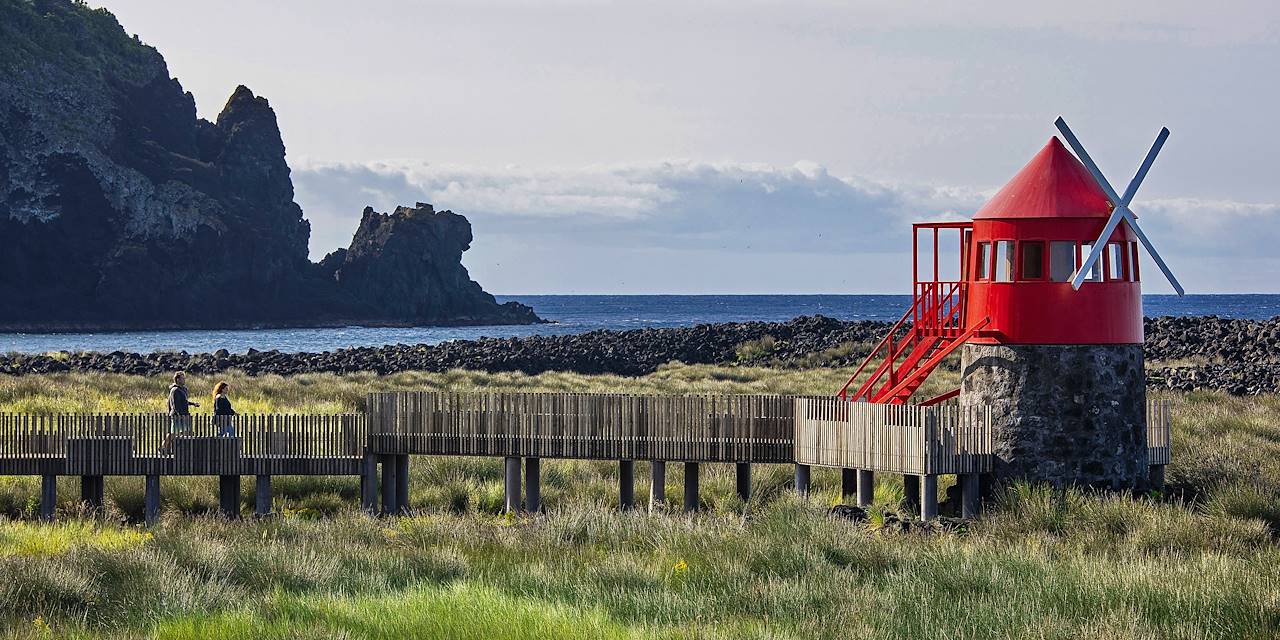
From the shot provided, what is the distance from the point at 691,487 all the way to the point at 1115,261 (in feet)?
25.5

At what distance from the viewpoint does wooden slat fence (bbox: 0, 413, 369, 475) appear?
2511cm

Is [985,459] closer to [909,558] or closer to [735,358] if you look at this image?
[909,558]

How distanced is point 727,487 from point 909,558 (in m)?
10.9

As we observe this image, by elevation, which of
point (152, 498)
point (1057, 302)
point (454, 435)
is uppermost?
point (1057, 302)

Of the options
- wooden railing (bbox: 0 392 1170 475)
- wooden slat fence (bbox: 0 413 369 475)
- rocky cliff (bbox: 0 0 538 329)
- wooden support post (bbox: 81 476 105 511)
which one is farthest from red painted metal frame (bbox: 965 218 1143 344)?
rocky cliff (bbox: 0 0 538 329)

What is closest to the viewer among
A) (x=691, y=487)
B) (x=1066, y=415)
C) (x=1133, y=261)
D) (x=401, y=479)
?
(x=1066, y=415)

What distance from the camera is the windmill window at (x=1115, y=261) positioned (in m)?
22.8

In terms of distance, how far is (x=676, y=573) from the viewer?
16.7 metres

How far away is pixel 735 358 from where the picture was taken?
7306 centimetres

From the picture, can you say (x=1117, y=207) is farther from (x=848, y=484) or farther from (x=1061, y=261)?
(x=848, y=484)

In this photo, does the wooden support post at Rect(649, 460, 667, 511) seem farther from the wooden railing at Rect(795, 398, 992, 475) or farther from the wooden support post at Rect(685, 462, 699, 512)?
the wooden railing at Rect(795, 398, 992, 475)

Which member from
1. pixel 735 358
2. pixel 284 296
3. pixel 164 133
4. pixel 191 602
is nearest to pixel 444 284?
pixel 284 296

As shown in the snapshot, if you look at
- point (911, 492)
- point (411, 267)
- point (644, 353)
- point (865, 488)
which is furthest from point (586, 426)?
point (411, 267)

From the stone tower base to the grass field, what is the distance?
0.67 metres
